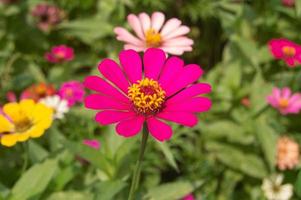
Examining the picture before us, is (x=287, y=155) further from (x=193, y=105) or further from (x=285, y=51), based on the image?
(x=193, y=105)

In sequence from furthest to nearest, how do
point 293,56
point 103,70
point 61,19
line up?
point 61,19
point 293,56
point 103,70

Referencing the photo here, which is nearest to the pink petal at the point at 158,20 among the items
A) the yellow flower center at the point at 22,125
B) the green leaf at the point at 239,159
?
the yellow flower center at the point at 22,125

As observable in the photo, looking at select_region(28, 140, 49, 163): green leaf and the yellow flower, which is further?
select_region(28, 140, 49, 163): green leaf

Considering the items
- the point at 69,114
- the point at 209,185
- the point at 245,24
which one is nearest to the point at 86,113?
the point at 69,114

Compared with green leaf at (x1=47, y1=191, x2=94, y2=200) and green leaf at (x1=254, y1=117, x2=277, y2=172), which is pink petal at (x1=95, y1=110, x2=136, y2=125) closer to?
green leaf at (x1=47, y1=191, x2=94, y2=200)

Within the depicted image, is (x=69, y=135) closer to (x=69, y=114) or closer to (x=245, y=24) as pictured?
(x=69, y=114)

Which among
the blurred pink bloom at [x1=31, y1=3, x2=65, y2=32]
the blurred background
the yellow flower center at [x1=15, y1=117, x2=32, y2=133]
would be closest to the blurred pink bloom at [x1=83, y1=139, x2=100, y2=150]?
the blurred background
